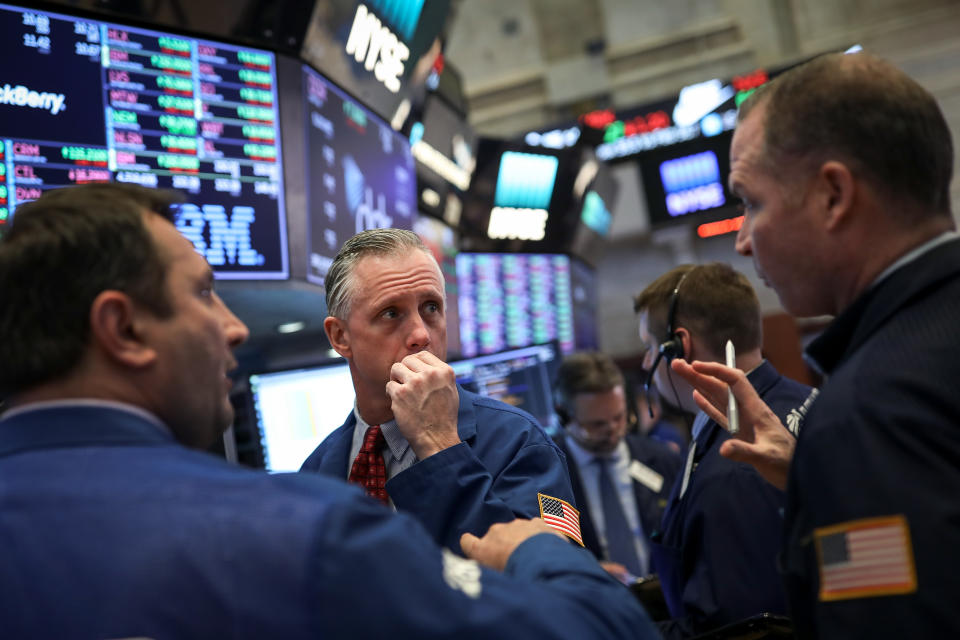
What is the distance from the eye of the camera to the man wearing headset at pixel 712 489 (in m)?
1.98

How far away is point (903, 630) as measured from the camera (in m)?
1.00

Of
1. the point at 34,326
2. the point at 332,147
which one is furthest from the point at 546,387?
the point at 34,326

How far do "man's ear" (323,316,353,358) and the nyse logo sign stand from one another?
2063 millimetres

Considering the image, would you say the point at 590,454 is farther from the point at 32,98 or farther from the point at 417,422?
the point at 32,98

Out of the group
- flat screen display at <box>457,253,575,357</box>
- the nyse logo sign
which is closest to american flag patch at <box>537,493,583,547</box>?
the nyse logo sign

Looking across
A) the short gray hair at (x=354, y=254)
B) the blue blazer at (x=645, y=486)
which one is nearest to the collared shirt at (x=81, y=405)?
the short gray hair at (x=354, y=254)

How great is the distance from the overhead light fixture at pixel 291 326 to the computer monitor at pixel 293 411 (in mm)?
865

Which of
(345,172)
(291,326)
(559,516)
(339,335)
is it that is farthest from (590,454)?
(559,516)

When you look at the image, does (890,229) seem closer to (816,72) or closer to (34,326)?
(816,72)

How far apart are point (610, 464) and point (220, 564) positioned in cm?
340

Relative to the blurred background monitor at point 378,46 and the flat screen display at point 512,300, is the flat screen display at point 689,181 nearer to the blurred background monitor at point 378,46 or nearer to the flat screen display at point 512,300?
the flat screen display at point 512,300

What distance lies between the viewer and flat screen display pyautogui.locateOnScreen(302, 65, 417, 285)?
3.58 meters

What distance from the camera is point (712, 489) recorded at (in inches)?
81.8

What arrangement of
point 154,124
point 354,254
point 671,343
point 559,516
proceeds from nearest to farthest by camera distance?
1. point 559,516
2. point 354,254
3. point 671,343
4. point 154,124
